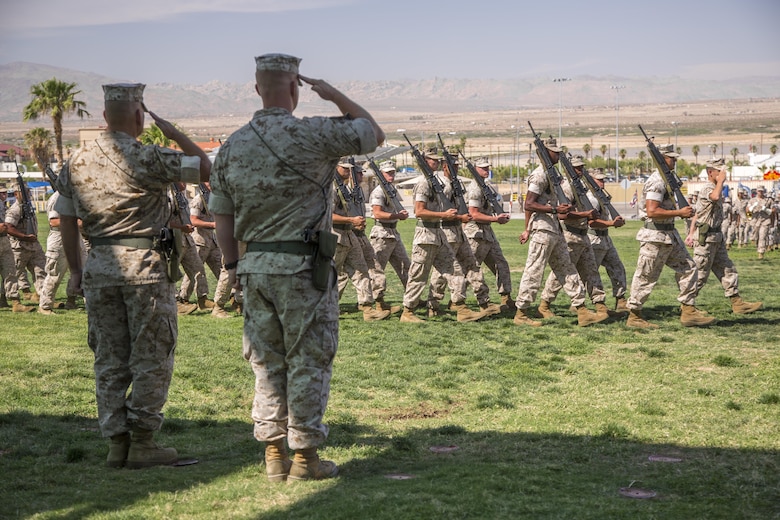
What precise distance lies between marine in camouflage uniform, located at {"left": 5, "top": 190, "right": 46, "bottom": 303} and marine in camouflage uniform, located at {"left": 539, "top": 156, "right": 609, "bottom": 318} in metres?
7.91

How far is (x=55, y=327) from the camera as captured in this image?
12992 millimetres

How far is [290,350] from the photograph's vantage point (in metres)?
5.50

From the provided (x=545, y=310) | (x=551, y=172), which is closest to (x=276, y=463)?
(x=551, y=172)

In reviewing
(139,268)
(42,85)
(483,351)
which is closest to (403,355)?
(483,351)

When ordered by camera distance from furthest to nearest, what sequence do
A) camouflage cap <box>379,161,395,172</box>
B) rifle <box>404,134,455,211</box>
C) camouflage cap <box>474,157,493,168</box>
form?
camouflage cap <box>474,157,493,168</box> < camouflage cap <box>379,161,395,172</box> < rifle <box>404,134,455,211</box>

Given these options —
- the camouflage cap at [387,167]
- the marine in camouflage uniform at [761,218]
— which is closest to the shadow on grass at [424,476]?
the camouflage cap at [387,167]

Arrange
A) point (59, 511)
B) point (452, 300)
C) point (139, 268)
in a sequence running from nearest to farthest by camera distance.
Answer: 1. point (59, 511)
2. point (139, 268)
3. point (452, 300)

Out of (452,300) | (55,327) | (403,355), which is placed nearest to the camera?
(403,355)

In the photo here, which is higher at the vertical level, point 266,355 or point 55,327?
point 266,355

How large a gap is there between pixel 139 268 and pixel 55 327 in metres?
7.60

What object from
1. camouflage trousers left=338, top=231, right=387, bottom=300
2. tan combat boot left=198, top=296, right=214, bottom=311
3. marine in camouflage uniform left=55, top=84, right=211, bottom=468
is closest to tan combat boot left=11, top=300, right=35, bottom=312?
tan combat boot left=198, top=296, right=214, bottom=311

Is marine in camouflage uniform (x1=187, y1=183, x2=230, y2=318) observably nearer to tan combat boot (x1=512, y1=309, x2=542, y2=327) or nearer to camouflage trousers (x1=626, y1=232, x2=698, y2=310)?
tan combat boot (x1=512, y1=309, x2=542, y2=327)

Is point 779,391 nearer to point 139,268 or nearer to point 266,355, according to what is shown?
point 266,355

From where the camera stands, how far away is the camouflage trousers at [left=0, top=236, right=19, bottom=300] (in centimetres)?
1519
